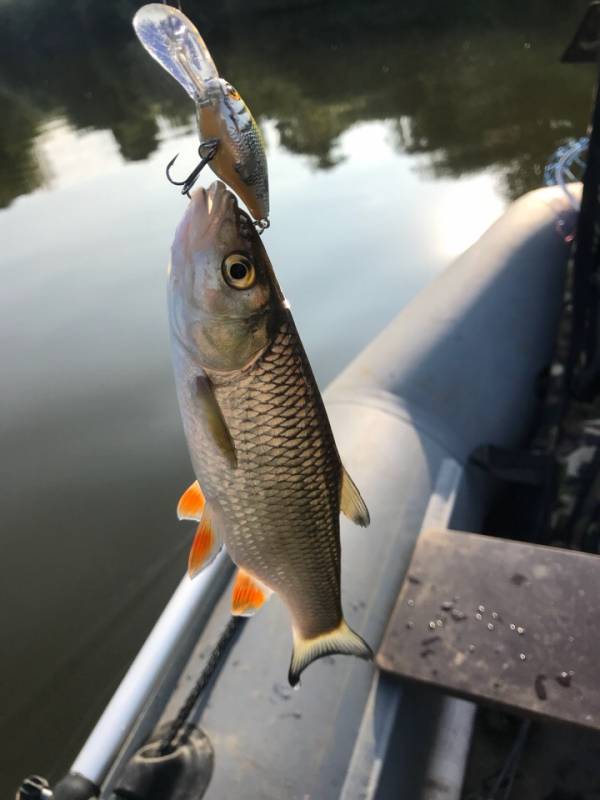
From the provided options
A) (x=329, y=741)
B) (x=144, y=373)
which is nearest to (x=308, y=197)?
(x=144, y=373)

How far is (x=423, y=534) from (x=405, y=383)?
0.76 metres

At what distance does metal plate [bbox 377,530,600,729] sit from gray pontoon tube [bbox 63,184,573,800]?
3.9 inches

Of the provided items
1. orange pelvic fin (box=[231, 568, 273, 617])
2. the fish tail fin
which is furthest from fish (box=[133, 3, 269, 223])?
the fish tail fin

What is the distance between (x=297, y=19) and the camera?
2231 cm

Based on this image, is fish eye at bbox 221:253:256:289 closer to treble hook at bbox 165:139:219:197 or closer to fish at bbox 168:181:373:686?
fish at bbox 168:181:373:686

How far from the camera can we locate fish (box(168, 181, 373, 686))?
39.6 inches

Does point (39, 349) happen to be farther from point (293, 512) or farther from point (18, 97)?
point (18, 97)

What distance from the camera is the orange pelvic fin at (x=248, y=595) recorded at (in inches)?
50.3

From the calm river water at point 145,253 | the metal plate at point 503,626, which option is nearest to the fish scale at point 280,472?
the metal plate at point 503,626

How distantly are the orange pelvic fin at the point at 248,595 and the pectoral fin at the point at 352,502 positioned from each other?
237 millimetres

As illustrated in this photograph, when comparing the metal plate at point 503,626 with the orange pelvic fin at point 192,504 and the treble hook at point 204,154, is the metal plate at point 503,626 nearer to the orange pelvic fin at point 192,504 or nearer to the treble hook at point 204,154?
the orange pelvic fin at point 192,504

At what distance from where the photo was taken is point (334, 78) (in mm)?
14078

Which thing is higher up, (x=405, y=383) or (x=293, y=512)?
(x=293, y=512)

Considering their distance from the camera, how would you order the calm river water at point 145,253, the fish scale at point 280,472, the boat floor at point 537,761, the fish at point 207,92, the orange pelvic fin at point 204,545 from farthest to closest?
the calm river water at point 145,253 → the boat floor at point 537,761 → the orange pelvic fin at point 204,545 → the fish scale at point 280,472 → the fish at point 207,92
